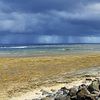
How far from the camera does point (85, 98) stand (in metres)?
6.30

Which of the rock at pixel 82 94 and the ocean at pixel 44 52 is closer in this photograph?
the rock at pixel 82 94

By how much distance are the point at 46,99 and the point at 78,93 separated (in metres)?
1.38

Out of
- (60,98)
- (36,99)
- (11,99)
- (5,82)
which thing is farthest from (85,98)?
(5,82)

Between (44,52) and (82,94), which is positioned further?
(44,52)

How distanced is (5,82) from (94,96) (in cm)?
724

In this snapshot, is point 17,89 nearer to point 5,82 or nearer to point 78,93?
point 5,82

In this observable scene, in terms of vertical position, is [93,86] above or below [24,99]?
above

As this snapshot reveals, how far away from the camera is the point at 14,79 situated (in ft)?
40.4

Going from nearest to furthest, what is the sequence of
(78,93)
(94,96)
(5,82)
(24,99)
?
(94,96) < (78,93) < (24,99) < (5,82)

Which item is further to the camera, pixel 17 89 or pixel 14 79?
pixel 14 79

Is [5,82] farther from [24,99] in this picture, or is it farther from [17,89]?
[24,99]

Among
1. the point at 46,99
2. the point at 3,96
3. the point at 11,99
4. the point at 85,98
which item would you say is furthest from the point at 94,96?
the point at 3,96

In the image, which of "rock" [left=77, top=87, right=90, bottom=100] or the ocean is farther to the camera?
the ocean

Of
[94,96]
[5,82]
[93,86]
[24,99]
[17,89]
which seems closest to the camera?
[94,96]
